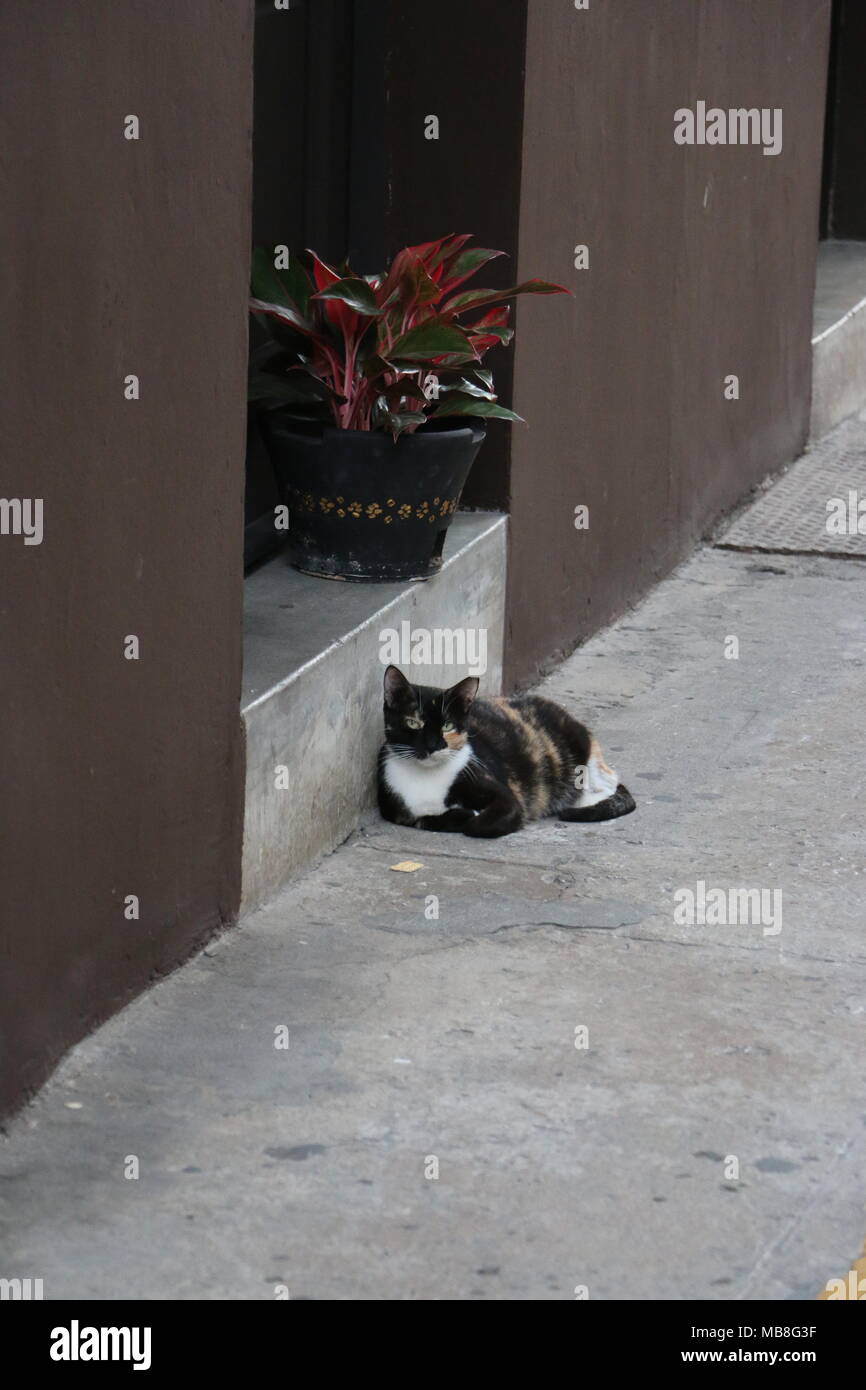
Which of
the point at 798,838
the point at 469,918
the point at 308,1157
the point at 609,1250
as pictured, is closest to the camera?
the point at 609,1250

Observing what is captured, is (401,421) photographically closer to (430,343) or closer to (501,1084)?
(430,343)

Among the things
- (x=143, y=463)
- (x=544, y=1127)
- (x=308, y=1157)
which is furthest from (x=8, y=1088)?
(x=143, y=463)

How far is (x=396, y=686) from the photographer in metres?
5.96

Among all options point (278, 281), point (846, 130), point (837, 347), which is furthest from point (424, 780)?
point (846, 130)

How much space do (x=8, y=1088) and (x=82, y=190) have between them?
192cm

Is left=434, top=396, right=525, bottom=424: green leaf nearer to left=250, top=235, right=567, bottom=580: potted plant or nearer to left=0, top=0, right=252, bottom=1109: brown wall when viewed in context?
left=250, top=235, right=567, bottom=580: potted plant

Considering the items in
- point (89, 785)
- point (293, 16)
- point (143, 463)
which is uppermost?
point (293, 16)

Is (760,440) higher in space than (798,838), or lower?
higher

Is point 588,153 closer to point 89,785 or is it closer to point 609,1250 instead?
point 89,785

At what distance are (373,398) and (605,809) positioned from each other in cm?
144

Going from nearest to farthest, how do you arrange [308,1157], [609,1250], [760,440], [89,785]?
[609,1250] < [308,1157] < [89,785] < [760,440]

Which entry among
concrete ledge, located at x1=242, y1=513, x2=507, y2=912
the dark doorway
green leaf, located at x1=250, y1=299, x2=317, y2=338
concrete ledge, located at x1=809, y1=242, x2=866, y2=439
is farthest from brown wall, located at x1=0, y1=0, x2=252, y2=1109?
the dark doorway

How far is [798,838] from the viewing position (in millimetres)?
6074

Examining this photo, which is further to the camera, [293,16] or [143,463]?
[293,16]
